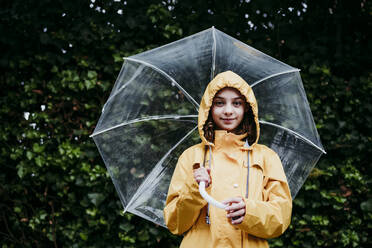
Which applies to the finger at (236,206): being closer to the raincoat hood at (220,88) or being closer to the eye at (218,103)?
the raincoat hood at (220,88)

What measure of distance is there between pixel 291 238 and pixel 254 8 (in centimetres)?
210

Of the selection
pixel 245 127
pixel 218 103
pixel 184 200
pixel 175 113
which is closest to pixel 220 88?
pixel 218 103

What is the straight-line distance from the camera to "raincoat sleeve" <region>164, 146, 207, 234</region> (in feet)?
6.03

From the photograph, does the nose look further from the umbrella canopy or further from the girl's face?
the umbrella canopy

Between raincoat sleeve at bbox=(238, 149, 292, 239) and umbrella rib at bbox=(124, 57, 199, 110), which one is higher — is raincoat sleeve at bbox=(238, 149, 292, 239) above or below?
below

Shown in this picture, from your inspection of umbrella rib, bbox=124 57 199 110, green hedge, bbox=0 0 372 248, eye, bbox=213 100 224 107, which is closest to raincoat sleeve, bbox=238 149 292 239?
eye, bbox=213 100 224 107

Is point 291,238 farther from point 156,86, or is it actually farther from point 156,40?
point 156,40

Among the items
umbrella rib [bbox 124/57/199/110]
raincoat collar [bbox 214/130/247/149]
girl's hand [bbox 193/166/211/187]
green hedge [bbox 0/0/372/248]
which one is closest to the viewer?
girl's hand [bbox 193/166/211/187]

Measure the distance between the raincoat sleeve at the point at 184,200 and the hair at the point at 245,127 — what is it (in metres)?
0.15

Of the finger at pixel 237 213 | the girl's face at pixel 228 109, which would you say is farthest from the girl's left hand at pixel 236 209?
the girl's face at pixel 228 109

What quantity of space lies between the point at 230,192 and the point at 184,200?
242mm

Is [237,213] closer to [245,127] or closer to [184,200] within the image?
[184,200]

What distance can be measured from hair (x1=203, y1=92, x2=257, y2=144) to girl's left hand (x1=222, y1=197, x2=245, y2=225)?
46 cm

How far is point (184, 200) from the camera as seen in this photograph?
1858mm
